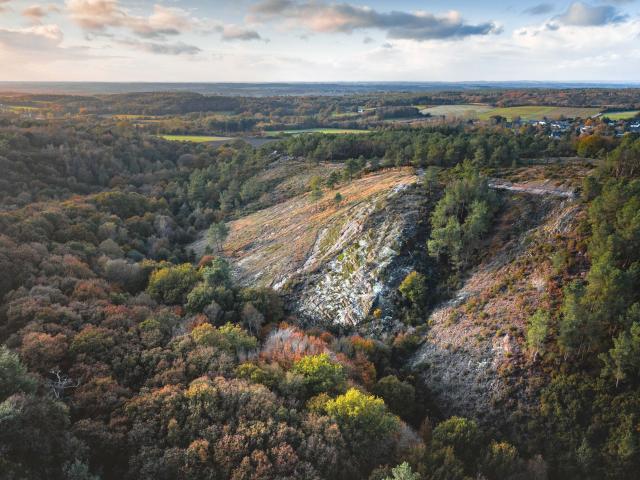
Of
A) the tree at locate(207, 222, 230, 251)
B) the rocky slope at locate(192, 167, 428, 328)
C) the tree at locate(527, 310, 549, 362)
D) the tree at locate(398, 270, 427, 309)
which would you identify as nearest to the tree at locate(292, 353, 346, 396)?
the tree at locate(527, 310, 549, 362)

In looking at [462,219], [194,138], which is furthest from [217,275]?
[194,138]

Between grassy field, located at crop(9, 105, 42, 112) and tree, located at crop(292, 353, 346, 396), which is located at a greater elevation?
grassy field, located at crop(9, 105, 42, 112)

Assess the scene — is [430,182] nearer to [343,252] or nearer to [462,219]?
[462,219]

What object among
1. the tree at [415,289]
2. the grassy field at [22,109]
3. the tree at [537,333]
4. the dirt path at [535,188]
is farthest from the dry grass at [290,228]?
the grassy field at [22,109]

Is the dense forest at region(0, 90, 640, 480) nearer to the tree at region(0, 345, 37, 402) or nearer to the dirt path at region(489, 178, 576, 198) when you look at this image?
the tree at region(0, 345, 37, 402)

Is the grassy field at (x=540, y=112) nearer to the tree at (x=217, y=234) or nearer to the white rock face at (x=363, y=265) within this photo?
the white rock face at (x=363, y=265)

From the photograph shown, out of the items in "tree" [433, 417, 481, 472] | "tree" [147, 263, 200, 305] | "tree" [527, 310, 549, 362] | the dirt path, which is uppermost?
the dirt path

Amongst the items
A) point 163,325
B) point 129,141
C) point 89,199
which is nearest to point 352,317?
point 163,325
